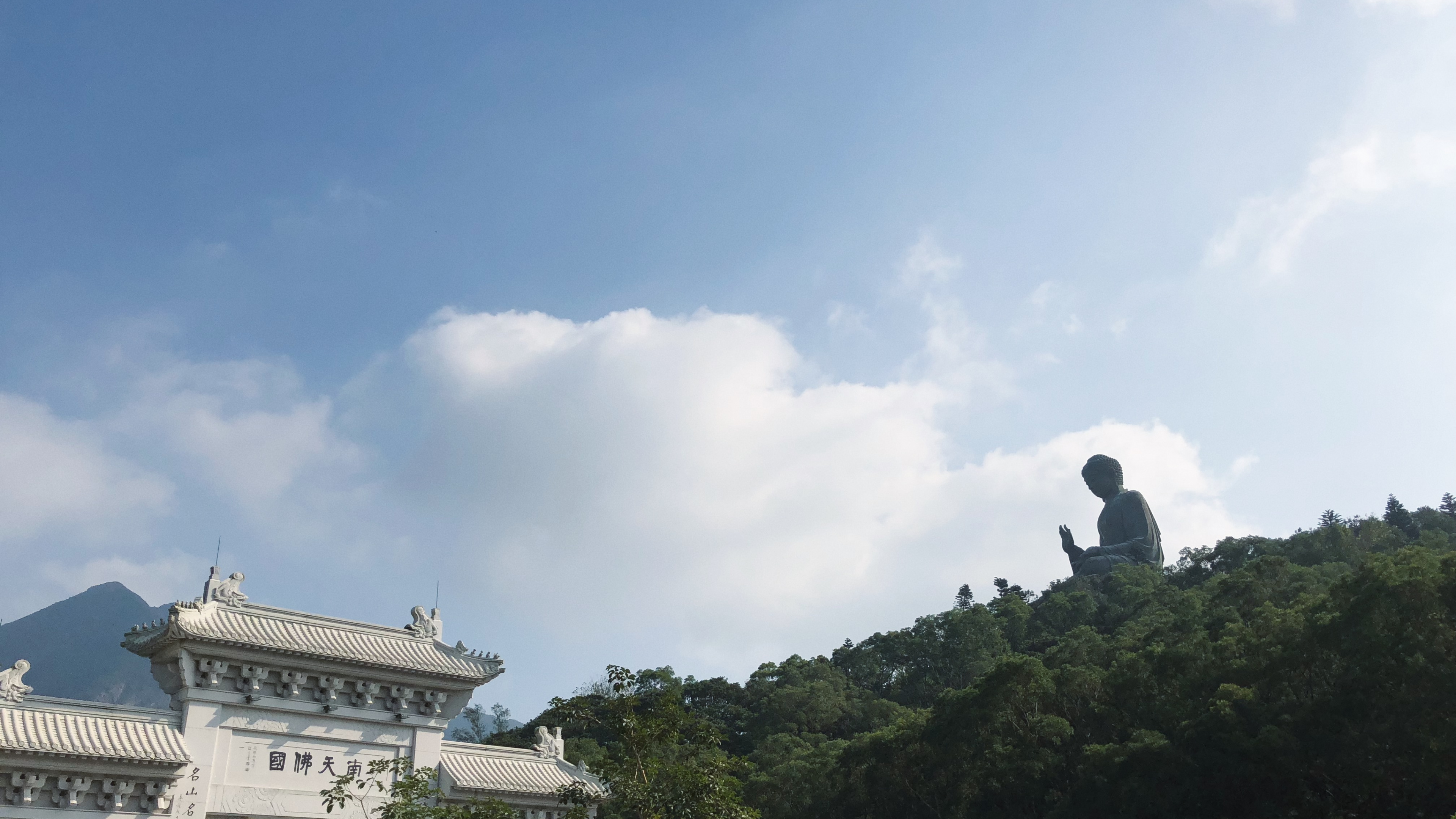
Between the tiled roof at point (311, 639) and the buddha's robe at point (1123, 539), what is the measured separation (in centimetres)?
5797

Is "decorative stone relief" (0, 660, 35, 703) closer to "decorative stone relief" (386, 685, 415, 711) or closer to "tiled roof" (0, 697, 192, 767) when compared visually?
"tiled roof" (0, 697, 192, 767)

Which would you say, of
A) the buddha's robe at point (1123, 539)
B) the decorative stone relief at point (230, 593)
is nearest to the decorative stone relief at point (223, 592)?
the decorative stone relief at point (230, 593)

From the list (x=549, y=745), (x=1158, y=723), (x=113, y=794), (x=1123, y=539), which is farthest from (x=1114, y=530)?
(x=113, y=794)

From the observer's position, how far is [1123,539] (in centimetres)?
7238

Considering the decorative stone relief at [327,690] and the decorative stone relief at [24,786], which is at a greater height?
the decorative stone relief at [327,690]

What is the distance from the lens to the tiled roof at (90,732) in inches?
555

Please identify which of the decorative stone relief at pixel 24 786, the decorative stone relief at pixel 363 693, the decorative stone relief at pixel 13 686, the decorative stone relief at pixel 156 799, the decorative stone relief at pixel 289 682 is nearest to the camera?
the decorative stone relief at pixel 24 786

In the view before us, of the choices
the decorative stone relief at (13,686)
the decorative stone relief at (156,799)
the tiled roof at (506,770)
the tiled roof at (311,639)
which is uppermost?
the tiled roof at (311,639)

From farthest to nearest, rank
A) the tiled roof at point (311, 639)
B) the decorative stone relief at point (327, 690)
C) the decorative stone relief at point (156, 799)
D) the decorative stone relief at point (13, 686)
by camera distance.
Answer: the decorative stone relief at point (327, 690)
the tiled roof at point (311, 639)
the decorative stone relief at point (156, 799)
the decorative stone relief at point (13, 686)

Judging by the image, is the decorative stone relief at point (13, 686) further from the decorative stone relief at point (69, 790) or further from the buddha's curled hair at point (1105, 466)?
the buddha's curled hair at point (1105, 466)

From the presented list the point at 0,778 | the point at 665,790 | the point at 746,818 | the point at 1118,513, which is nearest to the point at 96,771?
the point at 0,778

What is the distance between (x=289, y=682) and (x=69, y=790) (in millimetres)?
3365

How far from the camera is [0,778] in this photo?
13.9 m

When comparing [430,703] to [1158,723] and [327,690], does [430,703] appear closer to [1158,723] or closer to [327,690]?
[327,690]
